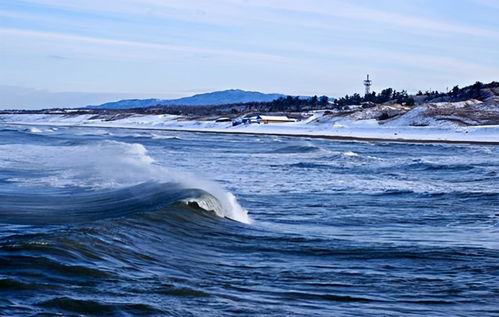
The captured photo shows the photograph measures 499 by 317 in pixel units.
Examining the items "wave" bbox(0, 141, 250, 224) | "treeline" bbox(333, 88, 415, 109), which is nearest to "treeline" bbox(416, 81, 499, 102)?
"treeline" bbox(333, 88, 415, 109)

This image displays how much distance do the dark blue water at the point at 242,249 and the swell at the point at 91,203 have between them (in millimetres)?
39

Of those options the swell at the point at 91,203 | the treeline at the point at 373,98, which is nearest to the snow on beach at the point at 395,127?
the treeline at the point at 373,98

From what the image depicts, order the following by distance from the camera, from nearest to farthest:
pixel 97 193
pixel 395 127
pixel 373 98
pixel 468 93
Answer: pixel 97 193, pixel 395 127, pixel 468 93, pixel 373 98

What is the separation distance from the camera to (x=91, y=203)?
16.1 m

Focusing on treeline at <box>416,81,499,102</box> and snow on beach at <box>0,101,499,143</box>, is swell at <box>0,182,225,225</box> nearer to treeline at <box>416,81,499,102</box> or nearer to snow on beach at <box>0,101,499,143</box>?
snow on beach at <box>0,101,499,143</box>

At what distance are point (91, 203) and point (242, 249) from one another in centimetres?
578

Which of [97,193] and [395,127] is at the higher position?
[395,127]

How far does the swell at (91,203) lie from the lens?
13.5 metres

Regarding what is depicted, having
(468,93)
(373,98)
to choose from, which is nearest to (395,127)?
(468,93)

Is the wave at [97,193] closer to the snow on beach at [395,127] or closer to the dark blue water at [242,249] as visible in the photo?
the dark blue water at [242,249]

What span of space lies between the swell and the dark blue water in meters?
0.04

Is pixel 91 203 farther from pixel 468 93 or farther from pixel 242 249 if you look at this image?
pixel 468 93

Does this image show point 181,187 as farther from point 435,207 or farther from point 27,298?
point 27,298

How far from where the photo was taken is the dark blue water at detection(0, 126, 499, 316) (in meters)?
7.77
